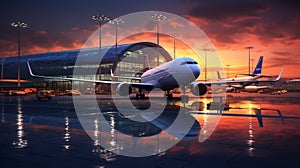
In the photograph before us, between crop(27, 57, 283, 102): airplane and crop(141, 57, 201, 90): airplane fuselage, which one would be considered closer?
crop(141, 57, 201, 90): airplane fuselage

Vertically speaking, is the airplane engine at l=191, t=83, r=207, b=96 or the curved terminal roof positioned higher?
the curved terminal roof

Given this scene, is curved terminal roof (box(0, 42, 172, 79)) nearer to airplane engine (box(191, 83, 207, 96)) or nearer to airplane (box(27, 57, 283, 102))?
airplane (box(27, 57, 283, 102))

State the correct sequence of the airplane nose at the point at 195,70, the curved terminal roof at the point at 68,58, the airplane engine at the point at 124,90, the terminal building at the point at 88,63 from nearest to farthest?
the airplane nose at the point at 195,70 → the airplane engine at the point at 124,90 → the curved terminal roof at the point at 68,58 → the terminal building at the point at 88,63

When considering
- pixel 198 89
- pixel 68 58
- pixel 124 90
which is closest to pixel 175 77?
pixel 198 89

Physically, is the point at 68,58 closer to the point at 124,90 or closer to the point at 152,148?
the point at 124,90

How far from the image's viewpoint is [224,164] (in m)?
6.17

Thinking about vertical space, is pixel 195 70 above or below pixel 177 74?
above

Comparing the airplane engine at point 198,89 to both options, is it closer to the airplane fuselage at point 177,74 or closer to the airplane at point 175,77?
the airplane at point 175,77

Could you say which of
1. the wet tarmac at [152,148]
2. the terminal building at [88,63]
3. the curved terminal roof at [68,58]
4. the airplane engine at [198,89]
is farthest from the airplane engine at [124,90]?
the terminal building at [88,63]

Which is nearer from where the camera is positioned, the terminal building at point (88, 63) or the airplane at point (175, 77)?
the airplane at point (175, 77)

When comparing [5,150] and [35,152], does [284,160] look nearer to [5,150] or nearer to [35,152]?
[35,152]

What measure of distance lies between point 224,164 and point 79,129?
24.3ft

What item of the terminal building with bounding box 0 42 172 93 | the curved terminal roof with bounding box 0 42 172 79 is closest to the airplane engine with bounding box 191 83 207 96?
the curved terminal roof with bounding box 0 42 172 79

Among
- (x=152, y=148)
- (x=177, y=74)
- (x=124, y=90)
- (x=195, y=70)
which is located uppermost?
(x=195, y=70)
